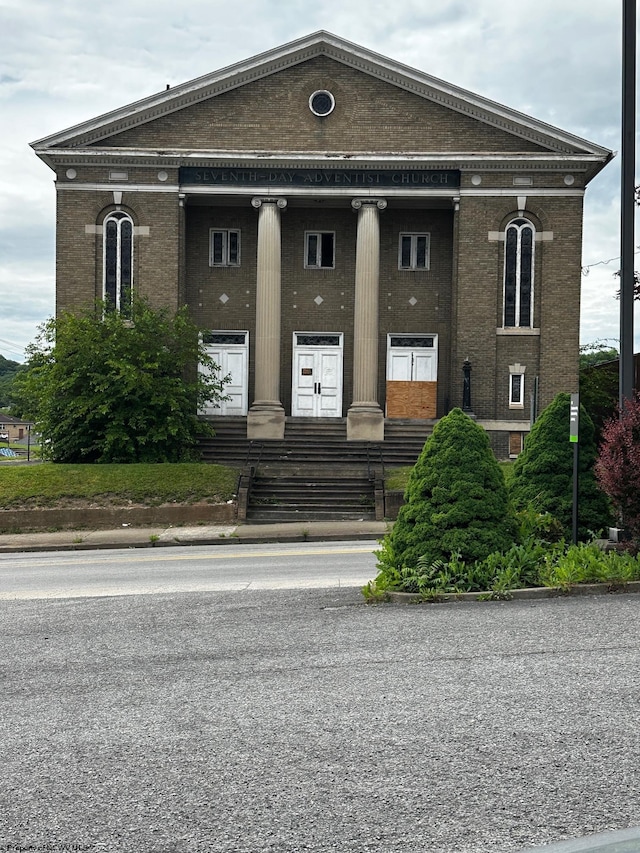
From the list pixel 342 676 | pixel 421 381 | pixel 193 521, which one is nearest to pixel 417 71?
pixel 421 381

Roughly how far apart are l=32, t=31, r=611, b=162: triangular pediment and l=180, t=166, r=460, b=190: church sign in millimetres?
814

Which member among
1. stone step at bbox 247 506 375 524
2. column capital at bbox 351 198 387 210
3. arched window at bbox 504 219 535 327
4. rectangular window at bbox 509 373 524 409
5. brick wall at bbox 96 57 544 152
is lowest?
stone step at bbox 247 506 375 524

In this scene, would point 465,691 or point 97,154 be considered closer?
point 465,691

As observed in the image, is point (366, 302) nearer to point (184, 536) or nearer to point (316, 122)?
point (316, 122)

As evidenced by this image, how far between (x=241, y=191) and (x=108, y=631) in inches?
957

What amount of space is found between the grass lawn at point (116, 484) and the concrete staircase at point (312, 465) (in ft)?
3.25

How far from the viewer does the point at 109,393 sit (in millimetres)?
25719

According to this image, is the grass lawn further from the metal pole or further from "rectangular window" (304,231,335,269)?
the metal pole

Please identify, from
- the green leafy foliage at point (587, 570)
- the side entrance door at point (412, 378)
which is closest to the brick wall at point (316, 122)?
the side entrance door at point (412, 378)

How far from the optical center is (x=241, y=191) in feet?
101

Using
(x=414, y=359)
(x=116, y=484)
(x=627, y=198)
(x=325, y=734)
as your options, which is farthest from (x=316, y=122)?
(x=325, y=734)

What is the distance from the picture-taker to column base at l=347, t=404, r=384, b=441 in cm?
3005

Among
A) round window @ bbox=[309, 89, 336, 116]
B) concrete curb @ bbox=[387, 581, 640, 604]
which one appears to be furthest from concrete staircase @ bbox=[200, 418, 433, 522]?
concrete curb @ bbox=[387, 581, 640, 604]

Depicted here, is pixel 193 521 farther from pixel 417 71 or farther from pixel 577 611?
pixel 417 71
